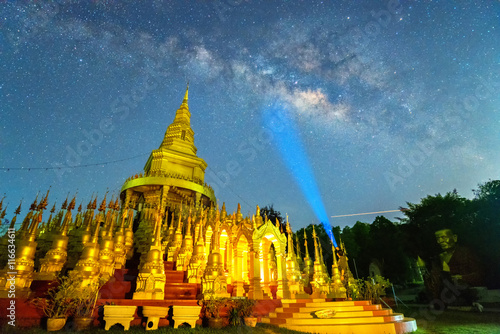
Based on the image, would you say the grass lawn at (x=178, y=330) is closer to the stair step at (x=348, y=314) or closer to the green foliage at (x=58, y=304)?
the green foliage at (x=58, y=304)

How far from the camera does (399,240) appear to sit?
34.0 meters

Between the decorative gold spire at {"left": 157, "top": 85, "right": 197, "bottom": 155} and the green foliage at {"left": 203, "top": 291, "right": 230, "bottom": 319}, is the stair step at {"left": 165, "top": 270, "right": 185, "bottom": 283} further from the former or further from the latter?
the decorative gold spire at {"left": 157, "top": 85, "right": 197, "bottom": 155}

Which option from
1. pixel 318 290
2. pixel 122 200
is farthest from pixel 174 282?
pixel 122 200

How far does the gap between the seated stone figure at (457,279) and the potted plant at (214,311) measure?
23357mm

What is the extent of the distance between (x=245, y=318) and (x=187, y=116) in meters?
39.7

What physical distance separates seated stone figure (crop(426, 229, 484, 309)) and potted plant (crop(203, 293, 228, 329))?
23.4 meters

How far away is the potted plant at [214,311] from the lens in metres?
9.34

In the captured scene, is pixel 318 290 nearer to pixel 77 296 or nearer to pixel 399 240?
pixel 77 296

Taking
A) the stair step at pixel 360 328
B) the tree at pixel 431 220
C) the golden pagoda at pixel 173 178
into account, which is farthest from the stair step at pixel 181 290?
the tree at pixel 431 220

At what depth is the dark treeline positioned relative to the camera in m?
24.4

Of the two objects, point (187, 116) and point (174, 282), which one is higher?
point (187, 116)

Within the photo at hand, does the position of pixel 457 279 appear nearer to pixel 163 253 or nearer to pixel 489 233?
pixel 489 233

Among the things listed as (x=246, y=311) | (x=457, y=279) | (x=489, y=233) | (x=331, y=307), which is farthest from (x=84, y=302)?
(x=489, y=233)

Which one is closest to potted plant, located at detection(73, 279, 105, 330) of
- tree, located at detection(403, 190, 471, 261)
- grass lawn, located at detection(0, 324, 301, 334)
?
grass lawn, located at detection(0, 324, 301, 334)
